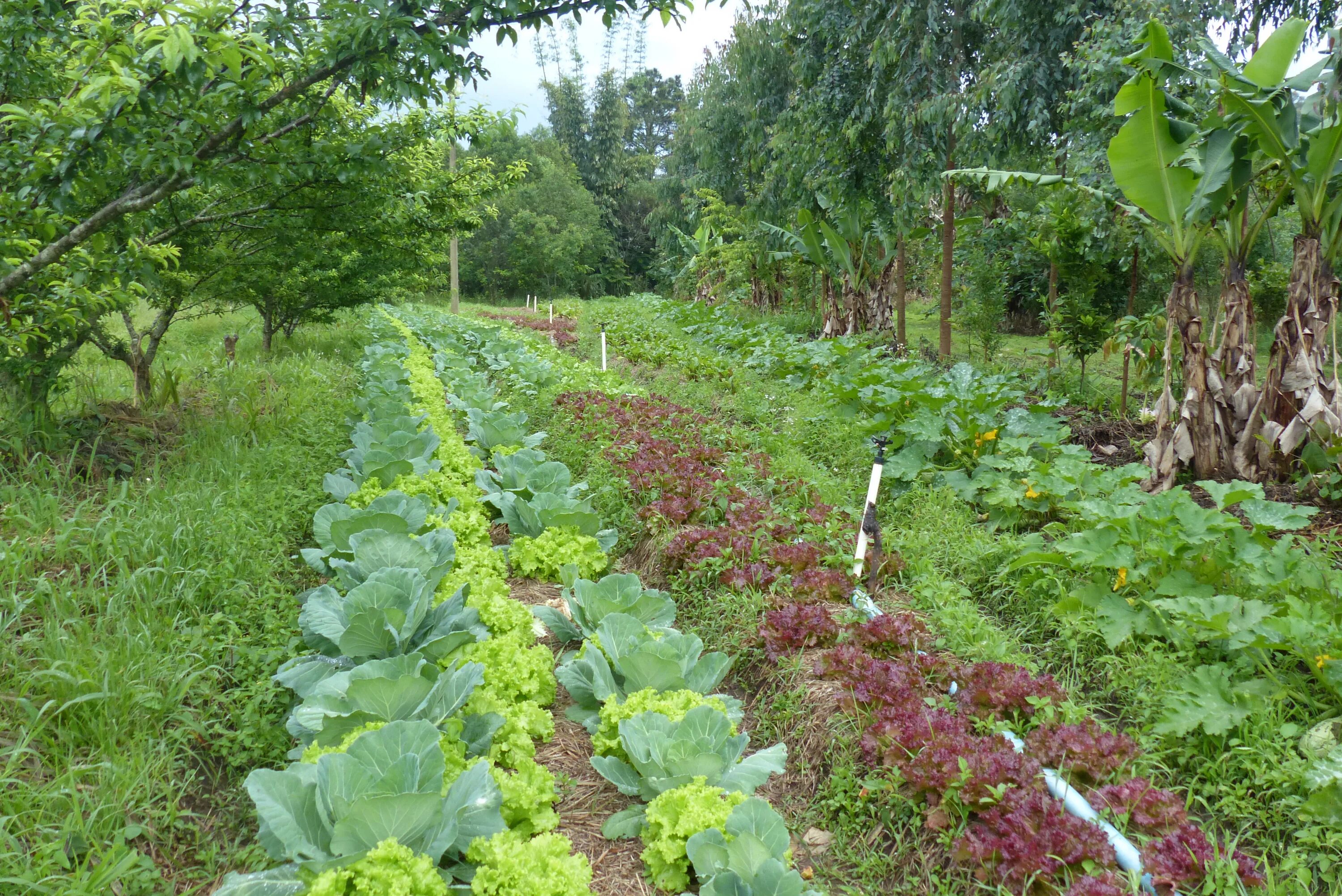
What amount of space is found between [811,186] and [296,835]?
12.8m

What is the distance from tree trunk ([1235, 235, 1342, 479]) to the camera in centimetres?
527

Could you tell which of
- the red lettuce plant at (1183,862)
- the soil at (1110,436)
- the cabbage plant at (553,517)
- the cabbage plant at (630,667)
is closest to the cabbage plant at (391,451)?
the cabbage plant at (553,517)

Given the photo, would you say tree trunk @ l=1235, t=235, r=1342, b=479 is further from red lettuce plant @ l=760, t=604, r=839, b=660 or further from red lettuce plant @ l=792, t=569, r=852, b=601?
red lettuce plant @ l=760, t=604, r=839, b=660

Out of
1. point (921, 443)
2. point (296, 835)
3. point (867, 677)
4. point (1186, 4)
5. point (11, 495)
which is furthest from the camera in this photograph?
point (1186, 4)

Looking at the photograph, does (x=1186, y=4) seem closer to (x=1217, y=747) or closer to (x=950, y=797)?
(x=1217, y=747)

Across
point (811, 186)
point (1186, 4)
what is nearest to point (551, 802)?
point (1186, 4)

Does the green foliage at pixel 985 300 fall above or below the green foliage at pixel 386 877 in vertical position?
above

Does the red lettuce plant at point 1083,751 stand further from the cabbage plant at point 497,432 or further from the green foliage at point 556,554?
the cabbage plant at point 497,432

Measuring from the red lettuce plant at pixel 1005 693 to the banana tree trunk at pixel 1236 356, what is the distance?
12.0 feet

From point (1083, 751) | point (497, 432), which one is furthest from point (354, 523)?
point (1083, 751)

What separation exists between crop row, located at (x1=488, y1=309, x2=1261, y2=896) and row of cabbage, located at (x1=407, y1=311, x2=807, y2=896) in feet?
1.63

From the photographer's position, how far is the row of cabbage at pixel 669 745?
2.35m

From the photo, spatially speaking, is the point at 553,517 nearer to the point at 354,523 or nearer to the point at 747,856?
the point at 354,523

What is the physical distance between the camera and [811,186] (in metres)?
13.1
